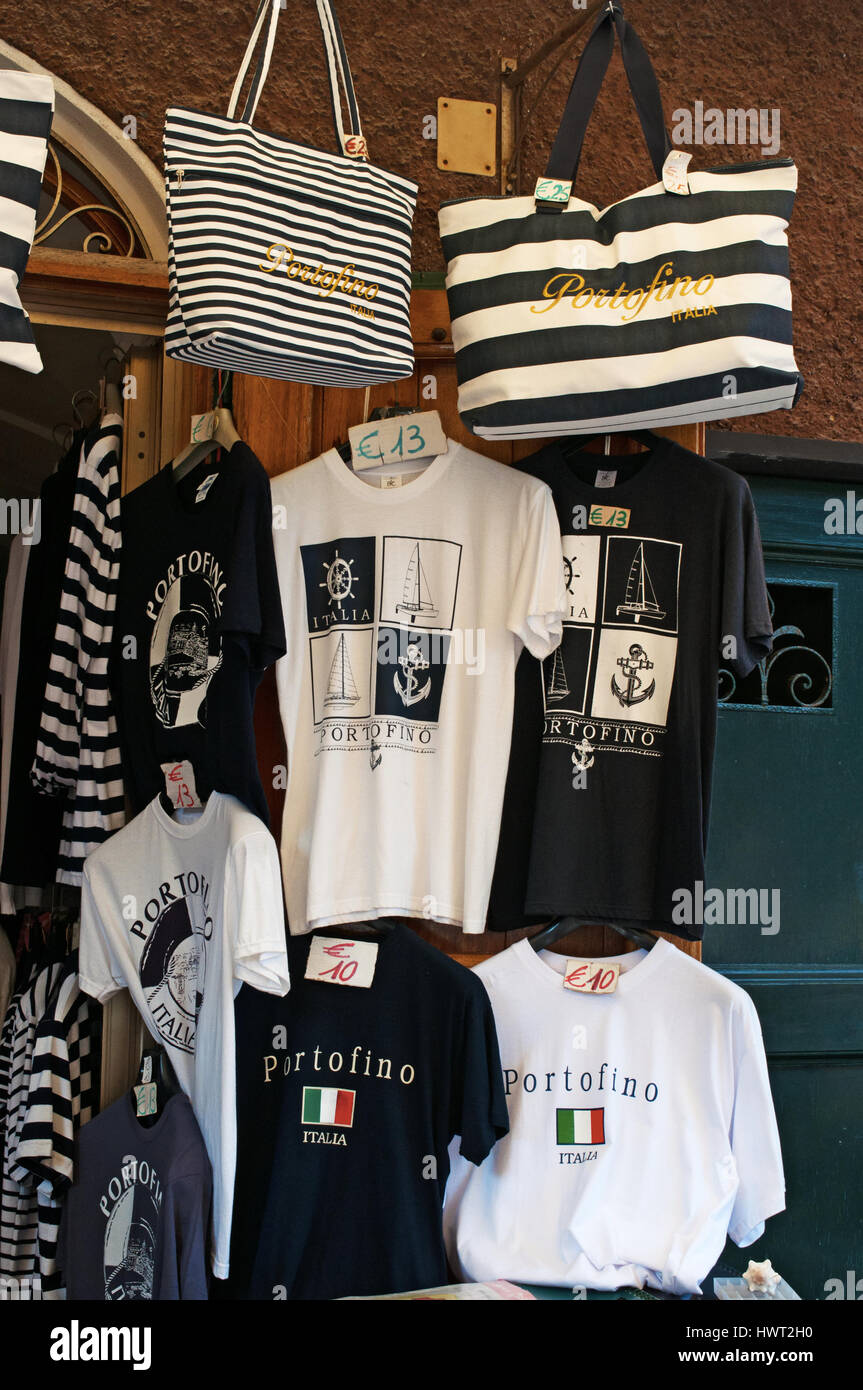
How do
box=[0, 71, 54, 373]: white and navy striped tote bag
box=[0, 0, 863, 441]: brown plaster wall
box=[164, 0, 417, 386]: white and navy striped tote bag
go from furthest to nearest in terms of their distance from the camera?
box=[0, 0, 863, 441]: brown plaster wall
box=[164, 0, 417, 386]: white and navy striped tote bag
box=[0, 71, 54, 373]: white and navy striped tote bag

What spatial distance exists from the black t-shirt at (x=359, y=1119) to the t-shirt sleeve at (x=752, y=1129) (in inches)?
17.5

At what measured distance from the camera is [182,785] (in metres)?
2.43

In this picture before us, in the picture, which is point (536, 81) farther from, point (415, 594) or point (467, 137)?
point (415, 594)

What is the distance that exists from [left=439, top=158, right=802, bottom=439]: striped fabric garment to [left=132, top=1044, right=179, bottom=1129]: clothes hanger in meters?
1.29

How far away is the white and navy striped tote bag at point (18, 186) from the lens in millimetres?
1795

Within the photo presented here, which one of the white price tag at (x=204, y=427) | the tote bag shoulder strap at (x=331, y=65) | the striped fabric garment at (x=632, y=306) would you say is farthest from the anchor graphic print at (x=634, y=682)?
the tote bag shoulder strap at (x=331, y=65)

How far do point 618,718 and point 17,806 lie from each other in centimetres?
121

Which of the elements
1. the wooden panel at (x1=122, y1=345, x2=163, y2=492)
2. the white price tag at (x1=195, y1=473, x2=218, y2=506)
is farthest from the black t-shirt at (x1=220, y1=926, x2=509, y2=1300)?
the wooden panel at (x1=122, y1=345, x2=163, y2=492)

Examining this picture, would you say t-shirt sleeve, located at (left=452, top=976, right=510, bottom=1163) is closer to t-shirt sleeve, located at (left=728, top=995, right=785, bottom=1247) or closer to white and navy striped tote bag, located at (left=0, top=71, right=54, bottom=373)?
t-shirt sleeve, located at (left=728, top=995, right=785, bottom=1247)

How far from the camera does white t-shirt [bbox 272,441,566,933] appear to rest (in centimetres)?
243

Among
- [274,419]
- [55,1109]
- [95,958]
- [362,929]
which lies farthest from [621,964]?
[274,419]

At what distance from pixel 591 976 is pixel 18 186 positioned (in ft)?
5.30

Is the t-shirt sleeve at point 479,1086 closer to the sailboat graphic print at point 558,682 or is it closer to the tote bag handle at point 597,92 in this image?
the sailboat graphic print at point 558,682
